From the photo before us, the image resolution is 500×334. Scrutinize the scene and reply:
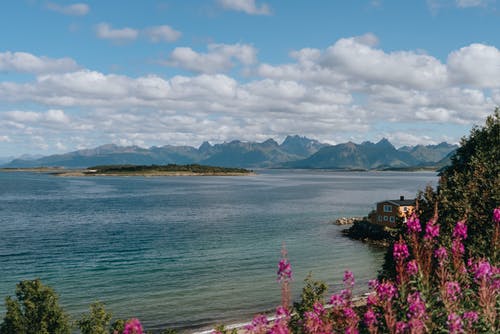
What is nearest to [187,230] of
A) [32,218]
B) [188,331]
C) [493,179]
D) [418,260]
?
[32,218]

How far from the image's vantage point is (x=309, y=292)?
80.9ft

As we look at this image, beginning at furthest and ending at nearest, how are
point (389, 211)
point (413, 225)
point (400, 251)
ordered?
point (389, 211) → point (413, 225) → point (400, 251)

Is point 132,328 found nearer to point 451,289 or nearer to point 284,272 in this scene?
point 284,272

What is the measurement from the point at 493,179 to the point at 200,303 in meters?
30.0

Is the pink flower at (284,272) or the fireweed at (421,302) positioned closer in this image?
the fireweed at (421,302)

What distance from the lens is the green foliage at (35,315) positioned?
78.1 ft

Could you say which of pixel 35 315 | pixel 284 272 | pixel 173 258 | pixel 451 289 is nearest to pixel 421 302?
pixel 451 289

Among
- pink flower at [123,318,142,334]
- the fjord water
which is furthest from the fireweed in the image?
the fjord water

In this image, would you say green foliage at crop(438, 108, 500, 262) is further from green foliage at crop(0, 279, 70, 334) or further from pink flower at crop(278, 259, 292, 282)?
green foliage at crop(0, 279, 70, 334)

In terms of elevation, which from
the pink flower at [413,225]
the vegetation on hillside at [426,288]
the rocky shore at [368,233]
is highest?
the pink flower at [413,225]

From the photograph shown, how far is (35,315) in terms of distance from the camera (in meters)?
24.7

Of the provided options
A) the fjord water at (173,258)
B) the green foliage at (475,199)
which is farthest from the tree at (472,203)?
the fjord water at (173,258)

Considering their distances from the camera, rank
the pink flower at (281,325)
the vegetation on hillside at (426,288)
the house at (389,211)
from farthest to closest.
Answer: the house at (389,211) → the vegetation on hillside at (426,288) → the pink flower at (281,325)

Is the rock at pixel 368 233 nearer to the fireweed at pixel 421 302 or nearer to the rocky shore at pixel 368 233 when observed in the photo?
the rocky shore at pixel 368 233
